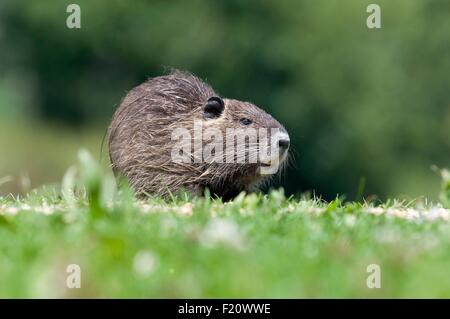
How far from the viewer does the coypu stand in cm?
1029

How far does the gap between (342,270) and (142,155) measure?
5.35 m

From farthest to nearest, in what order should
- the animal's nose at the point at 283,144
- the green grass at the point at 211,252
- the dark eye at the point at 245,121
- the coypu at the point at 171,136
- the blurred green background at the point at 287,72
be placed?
1. the blurred green background at the point at 287,72
2. the dark eye at the point at 245,121
3. the coypu at the point at 171,136
4. the animal's nose at the point at 283,144
5. the green grass at the point at 211,252

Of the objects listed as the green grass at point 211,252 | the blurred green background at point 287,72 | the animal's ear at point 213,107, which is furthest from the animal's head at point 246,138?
the blurred green background at point 287,72

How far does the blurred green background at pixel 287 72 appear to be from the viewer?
3506 centimetres

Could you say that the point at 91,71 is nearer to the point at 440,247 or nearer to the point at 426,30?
the point at 426,30

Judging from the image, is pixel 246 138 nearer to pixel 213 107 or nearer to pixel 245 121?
pixel 245 121

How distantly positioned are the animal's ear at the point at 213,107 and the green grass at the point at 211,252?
358 centimetres

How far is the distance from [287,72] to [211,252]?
104 ft

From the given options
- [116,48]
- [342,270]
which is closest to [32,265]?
[342,270]

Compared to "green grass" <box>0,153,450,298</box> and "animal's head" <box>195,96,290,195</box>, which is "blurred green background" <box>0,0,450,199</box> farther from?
"green grass" <box>0,153,450,298</box>

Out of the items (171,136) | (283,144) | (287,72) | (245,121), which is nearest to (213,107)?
(245,121)

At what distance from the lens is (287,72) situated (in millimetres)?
36812

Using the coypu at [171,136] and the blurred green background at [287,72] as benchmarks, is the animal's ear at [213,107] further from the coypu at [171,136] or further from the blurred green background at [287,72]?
the blurred green background at [287,72]

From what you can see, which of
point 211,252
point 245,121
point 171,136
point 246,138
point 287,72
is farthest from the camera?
point 287,72
